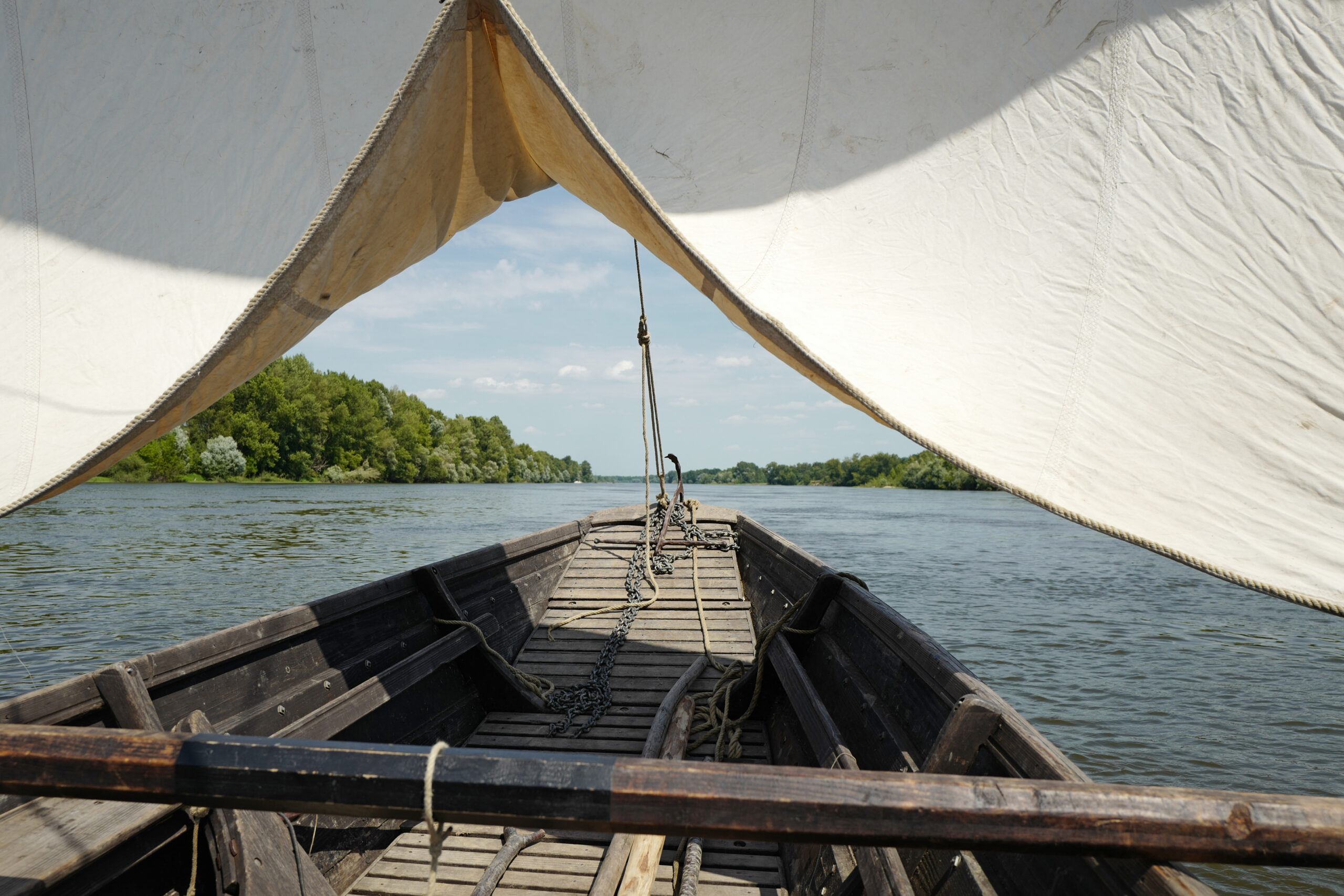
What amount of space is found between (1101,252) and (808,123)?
3.13ft

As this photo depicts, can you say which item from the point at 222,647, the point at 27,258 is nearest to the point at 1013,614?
the point at 222,647

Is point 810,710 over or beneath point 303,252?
beneath

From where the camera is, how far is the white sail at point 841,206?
1.68 m

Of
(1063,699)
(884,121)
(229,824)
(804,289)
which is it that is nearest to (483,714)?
(229,824)

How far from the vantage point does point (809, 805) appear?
1203 millimetres

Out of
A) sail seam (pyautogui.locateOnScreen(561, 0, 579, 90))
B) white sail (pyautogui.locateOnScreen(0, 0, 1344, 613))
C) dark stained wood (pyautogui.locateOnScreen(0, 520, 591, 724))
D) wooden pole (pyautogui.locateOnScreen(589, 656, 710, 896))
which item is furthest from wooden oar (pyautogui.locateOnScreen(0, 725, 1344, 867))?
sail seam (pyautogui.locateOnScreen(561, 0, 579, 90))

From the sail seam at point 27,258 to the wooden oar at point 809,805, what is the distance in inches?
52.8

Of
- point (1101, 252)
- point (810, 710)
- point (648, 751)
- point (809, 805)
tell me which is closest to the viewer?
point (809, 805)

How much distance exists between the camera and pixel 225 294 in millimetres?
2244

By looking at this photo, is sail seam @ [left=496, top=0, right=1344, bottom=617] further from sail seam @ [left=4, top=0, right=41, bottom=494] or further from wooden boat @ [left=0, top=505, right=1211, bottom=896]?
sail seam @ [left=4, top=0, right=41, bottom=494]

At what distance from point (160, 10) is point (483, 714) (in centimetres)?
364

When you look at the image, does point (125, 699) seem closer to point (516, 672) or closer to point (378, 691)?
point (378, 691)

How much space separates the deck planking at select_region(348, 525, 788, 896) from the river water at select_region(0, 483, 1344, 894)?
4069 mm

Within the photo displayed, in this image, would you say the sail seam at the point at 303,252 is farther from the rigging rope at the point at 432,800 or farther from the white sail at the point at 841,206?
the rigging rope at the point at 432,800
